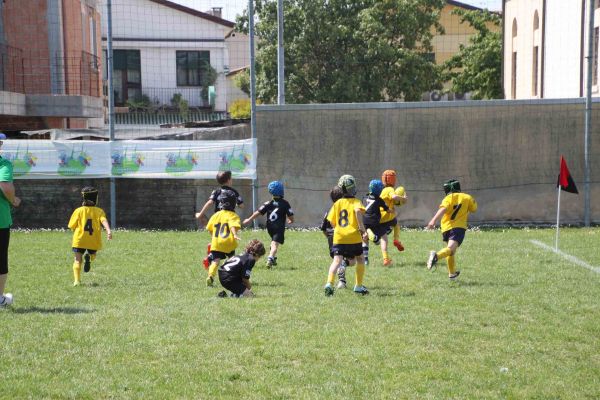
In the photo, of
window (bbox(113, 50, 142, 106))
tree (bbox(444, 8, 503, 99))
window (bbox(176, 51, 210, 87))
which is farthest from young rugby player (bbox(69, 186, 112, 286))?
tree (bbox(444, 8, 503, 99))

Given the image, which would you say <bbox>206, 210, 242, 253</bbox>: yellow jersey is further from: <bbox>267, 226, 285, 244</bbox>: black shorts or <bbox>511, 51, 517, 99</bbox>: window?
<bbox>511, 51, 517, 99</bbox>: window

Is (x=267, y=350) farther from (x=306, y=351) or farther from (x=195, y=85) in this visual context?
(x=195, y=85)

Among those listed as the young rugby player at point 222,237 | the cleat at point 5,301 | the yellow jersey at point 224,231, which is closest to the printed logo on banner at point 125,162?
the young rugby player at point 222,237

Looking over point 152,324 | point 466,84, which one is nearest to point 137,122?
point 152,324

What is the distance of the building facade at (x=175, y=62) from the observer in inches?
1295

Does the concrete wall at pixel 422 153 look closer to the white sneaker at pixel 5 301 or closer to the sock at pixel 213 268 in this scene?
the sock at pixel 213 268

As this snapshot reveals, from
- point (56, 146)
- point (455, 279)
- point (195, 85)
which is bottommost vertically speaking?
point (455, 279)

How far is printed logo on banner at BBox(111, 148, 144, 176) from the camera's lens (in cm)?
1811

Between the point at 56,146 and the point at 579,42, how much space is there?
1803 cm

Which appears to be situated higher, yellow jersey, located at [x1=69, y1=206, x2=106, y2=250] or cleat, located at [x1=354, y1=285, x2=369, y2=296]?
yellow jersey, located at [x1=69, y1=206, x2=106, y2=250]

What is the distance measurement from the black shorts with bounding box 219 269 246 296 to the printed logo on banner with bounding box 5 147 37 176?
974 cm

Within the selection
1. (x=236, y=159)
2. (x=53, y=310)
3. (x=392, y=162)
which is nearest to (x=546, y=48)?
(x=392, y=162)

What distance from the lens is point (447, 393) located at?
5.92 meters

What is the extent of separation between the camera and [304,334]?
766cm
